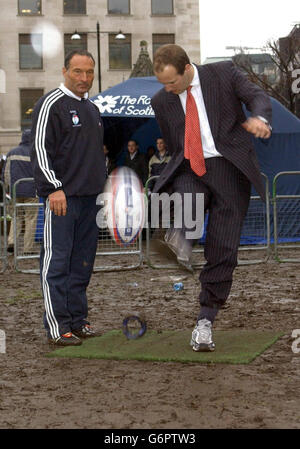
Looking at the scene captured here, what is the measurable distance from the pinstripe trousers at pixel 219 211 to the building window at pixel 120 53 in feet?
147

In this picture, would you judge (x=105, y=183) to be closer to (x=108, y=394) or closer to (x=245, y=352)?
(x=245, y=352)

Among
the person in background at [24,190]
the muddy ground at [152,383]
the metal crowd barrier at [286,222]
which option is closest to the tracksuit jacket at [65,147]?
the muddy ground at [152,383]

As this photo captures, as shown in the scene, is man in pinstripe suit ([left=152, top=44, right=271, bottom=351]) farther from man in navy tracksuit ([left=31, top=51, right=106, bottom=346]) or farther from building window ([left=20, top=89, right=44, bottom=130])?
building window ([left=20, top=89, right=44, bottom=130])

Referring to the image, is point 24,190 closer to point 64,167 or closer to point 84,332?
point 84,332

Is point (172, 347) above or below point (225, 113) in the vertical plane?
below

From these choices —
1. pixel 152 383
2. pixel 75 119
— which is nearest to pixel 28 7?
pixel 75 119

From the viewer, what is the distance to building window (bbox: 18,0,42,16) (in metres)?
48.5

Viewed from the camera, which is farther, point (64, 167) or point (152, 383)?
point (64, 167)

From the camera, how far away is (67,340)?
5.73 metres

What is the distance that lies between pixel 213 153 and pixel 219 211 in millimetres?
390

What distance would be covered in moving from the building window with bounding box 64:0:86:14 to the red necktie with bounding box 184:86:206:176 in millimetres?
45697

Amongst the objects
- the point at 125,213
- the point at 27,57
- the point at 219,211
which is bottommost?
the point at 125,213

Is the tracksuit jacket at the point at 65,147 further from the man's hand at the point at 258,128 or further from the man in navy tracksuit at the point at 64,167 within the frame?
the man's hand at the point at 258,128

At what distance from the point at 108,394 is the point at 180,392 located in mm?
383
